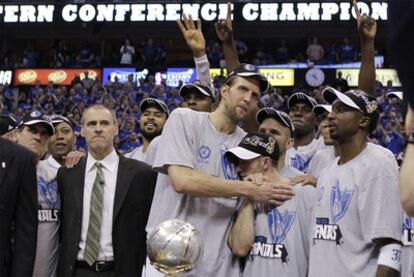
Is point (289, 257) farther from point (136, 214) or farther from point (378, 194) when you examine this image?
point (136, 214)

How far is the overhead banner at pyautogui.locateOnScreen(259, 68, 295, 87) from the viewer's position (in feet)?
71.6

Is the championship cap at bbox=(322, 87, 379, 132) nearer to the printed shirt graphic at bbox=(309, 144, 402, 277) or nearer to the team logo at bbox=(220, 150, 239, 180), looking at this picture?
the printed shirt graphic at bbox=(309, 144, 402, 277)

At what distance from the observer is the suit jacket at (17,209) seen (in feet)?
12.3

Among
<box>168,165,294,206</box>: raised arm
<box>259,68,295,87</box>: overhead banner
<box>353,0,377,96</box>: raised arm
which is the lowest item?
<box>168,165,294,206</box>: raised arm

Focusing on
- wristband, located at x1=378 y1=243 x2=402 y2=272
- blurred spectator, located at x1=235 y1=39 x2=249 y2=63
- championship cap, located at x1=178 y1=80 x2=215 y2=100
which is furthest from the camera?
blurred spectator, located at x1=235 y1=39 x2=249 y2=63

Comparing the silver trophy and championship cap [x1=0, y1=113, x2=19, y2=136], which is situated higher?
championship cap [x1=0, y1=113, x2=19, y2=136]

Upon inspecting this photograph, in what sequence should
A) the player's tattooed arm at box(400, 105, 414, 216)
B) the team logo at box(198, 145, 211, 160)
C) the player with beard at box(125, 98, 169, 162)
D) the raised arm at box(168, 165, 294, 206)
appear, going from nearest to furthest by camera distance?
the player's tattooed arm at box(400, 105, 414, 216) < the raised arm at box(168, 165, 294, 206) < the team logo at box(198, 145, 211, 160) < the player with beard at box(125, 98, 169, 162)

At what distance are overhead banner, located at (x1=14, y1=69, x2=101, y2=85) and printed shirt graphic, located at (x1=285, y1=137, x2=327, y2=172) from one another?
19020 millimetres

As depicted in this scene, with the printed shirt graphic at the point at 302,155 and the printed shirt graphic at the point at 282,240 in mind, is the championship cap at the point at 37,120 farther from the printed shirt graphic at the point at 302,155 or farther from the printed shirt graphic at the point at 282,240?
the printed shirt graphic at the point at 282,240

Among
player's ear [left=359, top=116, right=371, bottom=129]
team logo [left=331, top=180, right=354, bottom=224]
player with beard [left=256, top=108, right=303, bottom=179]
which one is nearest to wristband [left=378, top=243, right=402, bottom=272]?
team logo [left=331, top=180, right=354, bottom=224]

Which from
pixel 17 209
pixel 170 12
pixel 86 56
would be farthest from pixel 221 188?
pixel 86 56

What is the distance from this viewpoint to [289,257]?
3553 mm

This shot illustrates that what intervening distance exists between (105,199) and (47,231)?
1.51 ft

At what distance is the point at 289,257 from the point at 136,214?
1129 millimetres
